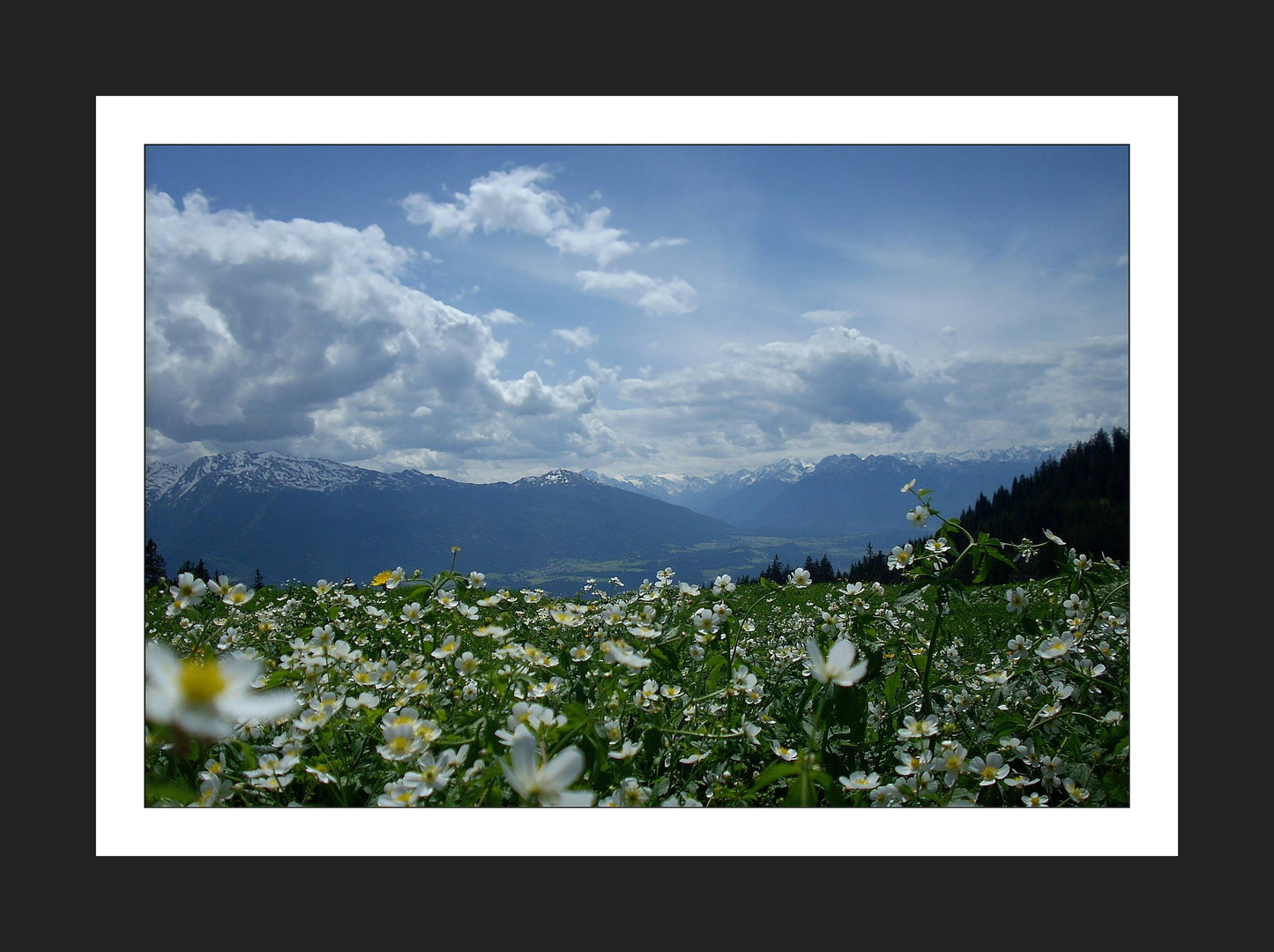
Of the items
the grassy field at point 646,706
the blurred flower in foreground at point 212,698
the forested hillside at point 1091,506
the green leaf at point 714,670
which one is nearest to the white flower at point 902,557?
the grassy field at point 646,706

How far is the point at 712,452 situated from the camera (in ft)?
18.5

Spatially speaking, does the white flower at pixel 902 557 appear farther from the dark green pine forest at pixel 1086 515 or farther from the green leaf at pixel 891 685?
the green leaf at pixel 891 685

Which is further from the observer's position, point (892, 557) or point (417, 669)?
point (892, 557)

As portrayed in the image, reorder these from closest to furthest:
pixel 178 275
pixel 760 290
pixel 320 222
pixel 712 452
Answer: pixel 178 275
pixel 320 222
pixel 760 290
pixel 712 452

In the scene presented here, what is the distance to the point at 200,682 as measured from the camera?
1.84 meters

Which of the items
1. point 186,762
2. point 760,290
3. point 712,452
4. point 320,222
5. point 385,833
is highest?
point 320,222

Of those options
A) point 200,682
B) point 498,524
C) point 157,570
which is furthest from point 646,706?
point 498,524

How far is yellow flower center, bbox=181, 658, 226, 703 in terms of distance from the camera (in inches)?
69.6

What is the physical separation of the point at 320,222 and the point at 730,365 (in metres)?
2.32

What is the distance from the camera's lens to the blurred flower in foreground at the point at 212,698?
67.9 inches

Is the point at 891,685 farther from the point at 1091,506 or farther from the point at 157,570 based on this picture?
the point at 157,570
